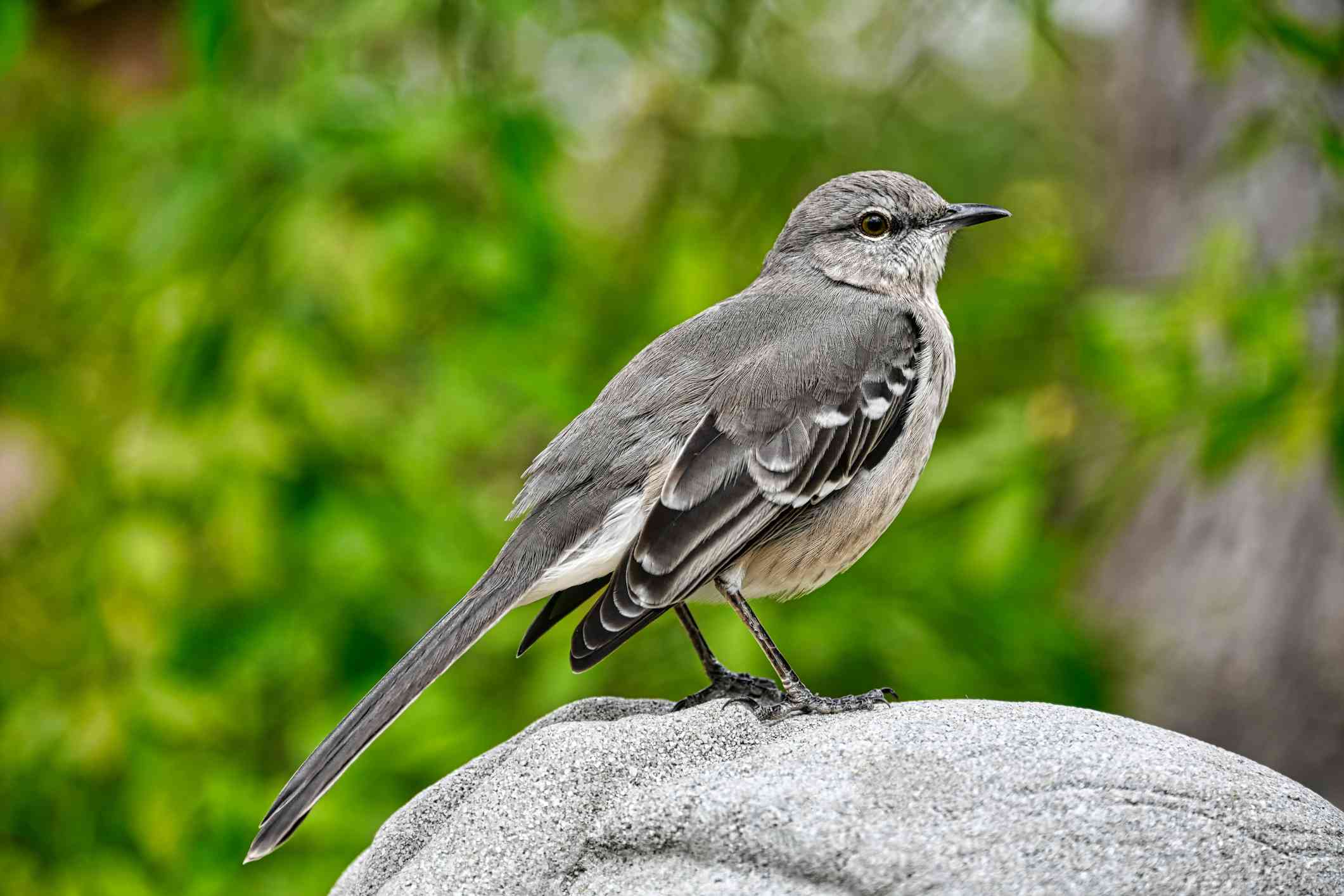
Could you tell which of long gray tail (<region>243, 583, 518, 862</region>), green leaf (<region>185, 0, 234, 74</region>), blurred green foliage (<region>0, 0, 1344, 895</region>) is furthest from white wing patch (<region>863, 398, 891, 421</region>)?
green leaf (<region>185, 0, 234, 74</region>)

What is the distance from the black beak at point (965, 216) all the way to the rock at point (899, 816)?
1.74m

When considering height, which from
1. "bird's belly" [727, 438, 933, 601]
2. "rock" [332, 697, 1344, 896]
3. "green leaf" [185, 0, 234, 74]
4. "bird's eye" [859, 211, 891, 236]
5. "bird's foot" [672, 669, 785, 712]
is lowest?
"rock" [332, 697, 1344, 896]

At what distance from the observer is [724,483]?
3566 millimetres

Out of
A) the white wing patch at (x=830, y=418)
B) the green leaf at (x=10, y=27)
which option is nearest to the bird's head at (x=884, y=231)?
the white wing patch at (x=830, y=418)

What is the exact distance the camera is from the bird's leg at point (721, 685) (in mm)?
3699

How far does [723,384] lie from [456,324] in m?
2.21

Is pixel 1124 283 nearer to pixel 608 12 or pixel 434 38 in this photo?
pixel 608 12

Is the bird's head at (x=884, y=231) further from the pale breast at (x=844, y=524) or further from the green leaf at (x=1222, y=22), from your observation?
the green leaf at (x=1222, y=22)

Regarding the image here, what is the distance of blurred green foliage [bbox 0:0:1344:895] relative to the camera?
4.96 metres

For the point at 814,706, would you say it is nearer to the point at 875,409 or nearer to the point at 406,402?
the point at 875,409

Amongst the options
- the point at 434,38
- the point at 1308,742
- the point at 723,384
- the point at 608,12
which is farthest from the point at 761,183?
the point at 1308,742

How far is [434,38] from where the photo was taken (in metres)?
6.05

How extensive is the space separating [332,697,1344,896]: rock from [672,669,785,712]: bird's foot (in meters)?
0.49

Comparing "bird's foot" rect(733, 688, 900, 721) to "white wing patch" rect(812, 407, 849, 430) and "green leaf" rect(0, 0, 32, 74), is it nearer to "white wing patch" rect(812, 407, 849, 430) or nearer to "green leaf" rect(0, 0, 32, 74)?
"white wing patch" rect(812, 407, 849, 430)
